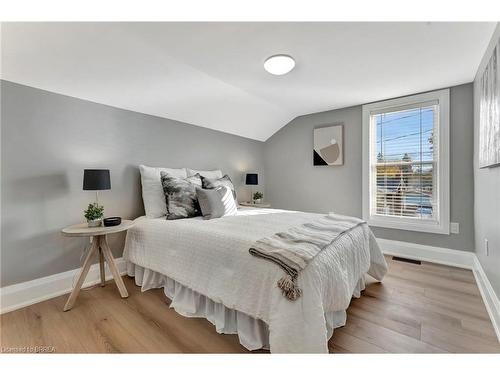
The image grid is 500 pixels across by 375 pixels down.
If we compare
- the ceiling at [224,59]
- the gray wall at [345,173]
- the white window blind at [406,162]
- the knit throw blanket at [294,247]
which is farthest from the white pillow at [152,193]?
the white window blind at [406,162]

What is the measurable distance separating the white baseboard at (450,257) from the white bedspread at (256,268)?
0.76 m

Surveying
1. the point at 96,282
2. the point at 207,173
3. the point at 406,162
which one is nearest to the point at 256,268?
the point at 96,282

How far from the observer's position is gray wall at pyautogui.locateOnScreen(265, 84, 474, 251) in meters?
2.68

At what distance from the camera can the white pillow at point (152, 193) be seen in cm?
246

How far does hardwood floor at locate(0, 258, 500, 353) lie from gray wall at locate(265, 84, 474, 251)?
95 centimetres

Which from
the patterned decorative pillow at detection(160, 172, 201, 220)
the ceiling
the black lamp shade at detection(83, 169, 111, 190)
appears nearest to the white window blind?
the ceiling

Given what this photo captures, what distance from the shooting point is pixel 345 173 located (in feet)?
11.7

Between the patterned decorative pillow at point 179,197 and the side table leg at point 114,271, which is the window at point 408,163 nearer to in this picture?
the patterned decorative pillow at point 179,197

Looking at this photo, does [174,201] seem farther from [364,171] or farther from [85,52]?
[364,171]

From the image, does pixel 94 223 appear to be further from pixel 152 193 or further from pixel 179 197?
pixel 179 197
